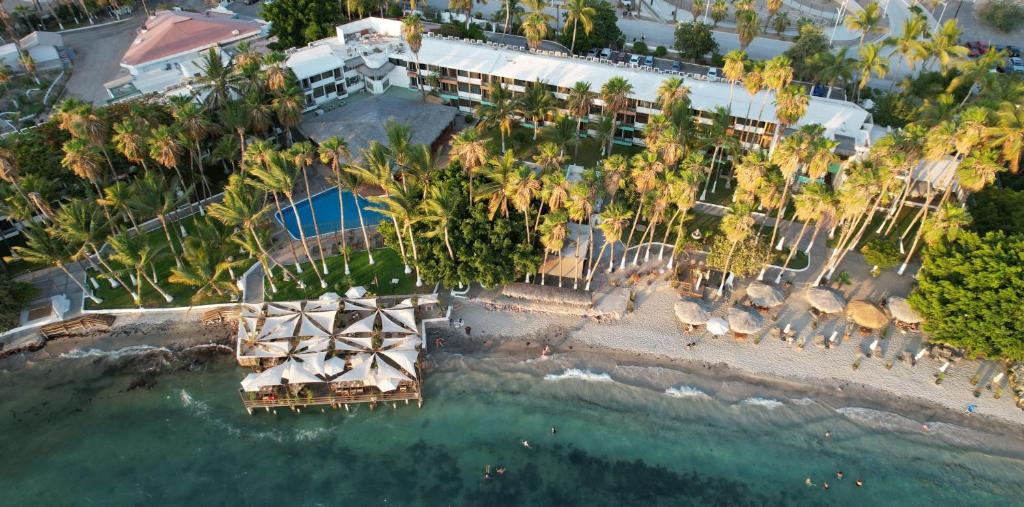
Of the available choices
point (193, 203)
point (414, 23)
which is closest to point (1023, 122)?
point (414, 23)

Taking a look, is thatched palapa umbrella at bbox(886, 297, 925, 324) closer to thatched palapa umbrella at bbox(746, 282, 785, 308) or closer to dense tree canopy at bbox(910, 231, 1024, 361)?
dense tree canopy at bbox(910, 231, 1024, 361)

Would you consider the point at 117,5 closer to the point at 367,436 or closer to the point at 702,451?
the point at 367,436

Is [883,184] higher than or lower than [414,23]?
lower

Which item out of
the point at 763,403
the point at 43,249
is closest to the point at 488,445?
the point at 763,403

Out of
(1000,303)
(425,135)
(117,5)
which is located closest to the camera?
(1000,303)

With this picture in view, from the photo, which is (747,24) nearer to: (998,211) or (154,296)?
(998,211)

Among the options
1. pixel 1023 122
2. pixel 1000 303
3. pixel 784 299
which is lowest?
pixel 784 299

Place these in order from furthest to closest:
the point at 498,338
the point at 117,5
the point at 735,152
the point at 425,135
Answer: the point at 117,5
the point at 425,135
the point at 735,152
the point at 498,338
